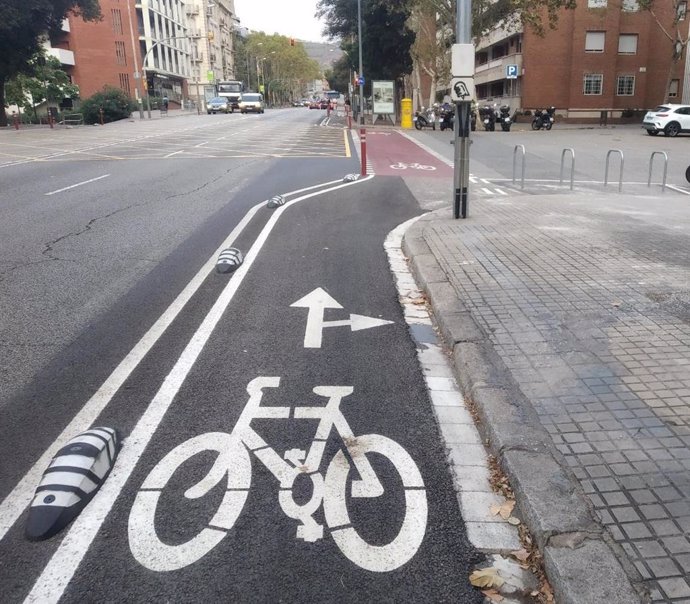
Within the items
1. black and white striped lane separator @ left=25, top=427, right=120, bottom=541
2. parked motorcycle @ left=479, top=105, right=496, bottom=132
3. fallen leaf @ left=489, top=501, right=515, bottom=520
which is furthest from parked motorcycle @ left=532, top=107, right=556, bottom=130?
black and white striped lane separator @ left=25, top=427, right=120, bottom=541

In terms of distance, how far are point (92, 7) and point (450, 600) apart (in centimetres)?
4988

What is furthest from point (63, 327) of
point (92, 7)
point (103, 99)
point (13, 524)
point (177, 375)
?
point (103, 99)

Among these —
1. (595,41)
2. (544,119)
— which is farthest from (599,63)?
(544,119)

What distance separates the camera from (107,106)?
186 ft

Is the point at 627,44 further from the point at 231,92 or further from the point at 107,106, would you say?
the point at 231,92

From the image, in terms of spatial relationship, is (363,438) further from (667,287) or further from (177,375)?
(667,287)

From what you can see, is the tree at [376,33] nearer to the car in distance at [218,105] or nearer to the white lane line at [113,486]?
the car in distance at [218,105]

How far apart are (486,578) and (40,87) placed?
58.9 metres

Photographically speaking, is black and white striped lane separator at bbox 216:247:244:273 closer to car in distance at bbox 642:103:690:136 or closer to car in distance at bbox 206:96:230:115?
car in distance at bbox 642:103:690:136

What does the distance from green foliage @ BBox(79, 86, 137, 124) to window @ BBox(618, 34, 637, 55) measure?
131ft

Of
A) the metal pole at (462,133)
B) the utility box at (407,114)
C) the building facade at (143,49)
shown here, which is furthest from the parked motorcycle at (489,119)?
the metal pole at (462,133)

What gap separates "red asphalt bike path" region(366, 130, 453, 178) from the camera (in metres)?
19.1

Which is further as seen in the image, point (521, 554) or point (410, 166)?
point (410, 166)

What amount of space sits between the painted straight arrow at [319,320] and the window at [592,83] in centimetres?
4738
